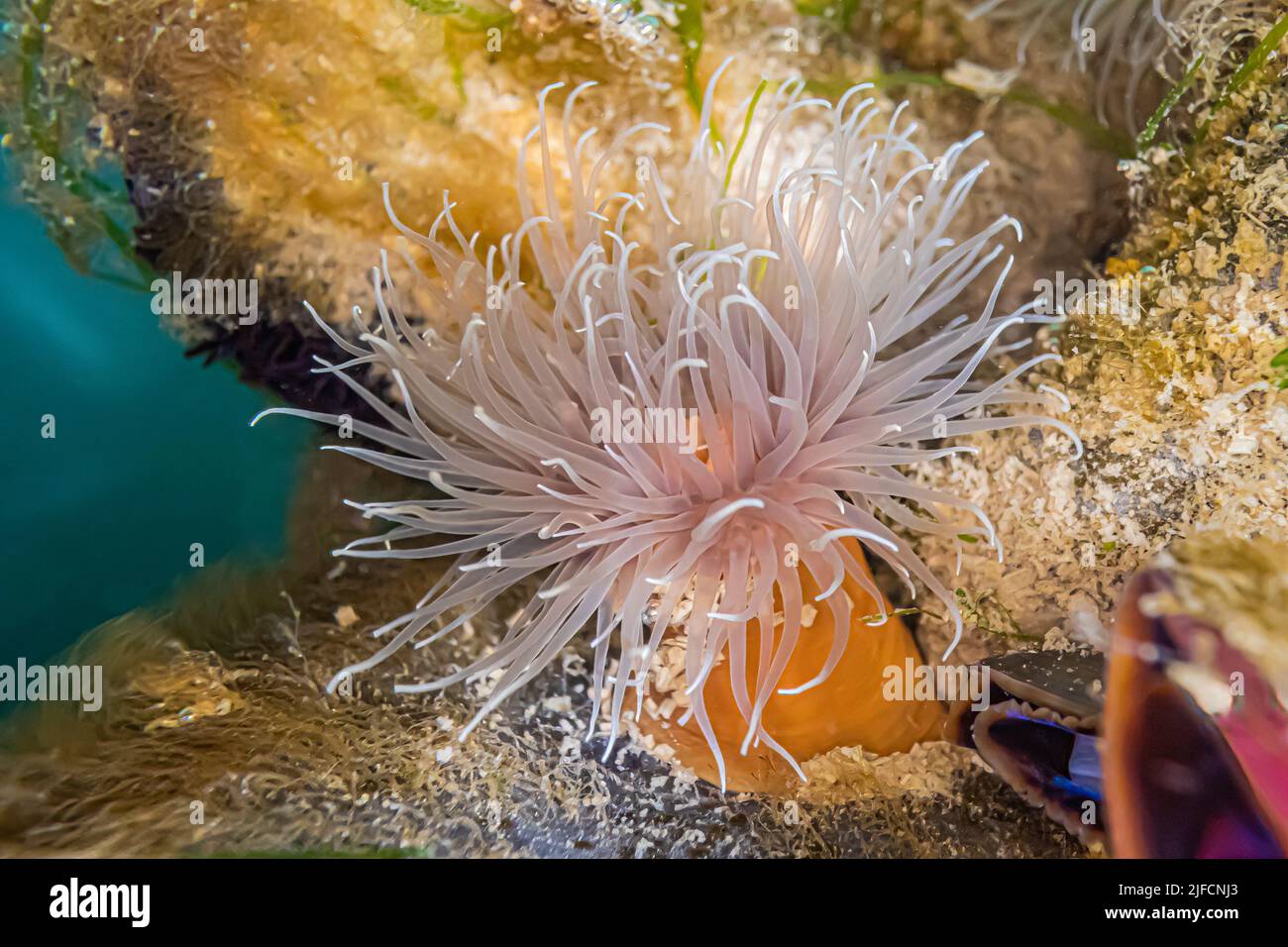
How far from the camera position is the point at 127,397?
5.90 ft

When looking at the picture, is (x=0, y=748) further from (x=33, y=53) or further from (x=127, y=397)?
(x=33, y=53)
